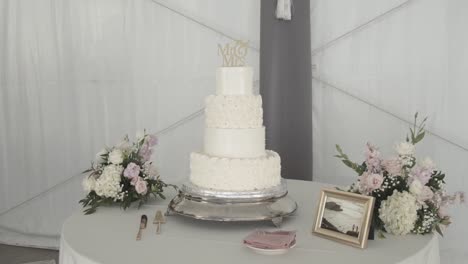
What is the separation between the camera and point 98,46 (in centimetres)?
368

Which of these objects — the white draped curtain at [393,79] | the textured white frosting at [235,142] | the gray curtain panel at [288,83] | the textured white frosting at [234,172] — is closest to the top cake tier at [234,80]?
the textured white frosting at [235,142]

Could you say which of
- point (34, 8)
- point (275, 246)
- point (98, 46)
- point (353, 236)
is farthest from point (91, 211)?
point (34, 8)

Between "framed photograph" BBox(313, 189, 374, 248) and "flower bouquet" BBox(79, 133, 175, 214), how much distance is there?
0.81 metres

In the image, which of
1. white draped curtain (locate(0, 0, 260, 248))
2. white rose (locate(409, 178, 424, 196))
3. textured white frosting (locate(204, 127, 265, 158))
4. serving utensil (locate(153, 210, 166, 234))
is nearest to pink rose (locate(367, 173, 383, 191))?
white rose (locate(409, 178, 424, 196))

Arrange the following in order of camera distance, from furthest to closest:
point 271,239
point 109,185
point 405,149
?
point 109,185
point 405,149
point 271,239

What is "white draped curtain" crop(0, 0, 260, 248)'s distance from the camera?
347 centimetres

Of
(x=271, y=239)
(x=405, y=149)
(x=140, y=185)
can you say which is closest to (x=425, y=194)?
(x=405, y=149)

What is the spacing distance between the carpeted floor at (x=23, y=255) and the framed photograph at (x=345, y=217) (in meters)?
2.67

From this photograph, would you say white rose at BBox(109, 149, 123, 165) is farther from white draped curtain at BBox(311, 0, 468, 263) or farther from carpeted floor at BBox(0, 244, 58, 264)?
carpeted floor at BBox(0, 244, 58, 264)

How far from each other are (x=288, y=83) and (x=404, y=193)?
4.83 ft

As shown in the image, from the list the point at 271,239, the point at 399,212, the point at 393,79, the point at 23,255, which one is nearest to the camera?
the point at 271,239

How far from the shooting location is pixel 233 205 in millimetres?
1882

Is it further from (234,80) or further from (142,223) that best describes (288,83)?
(142,223)

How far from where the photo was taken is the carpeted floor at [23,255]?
3.61 meters
